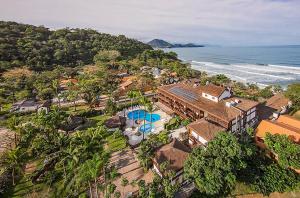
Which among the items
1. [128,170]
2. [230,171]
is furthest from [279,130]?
[128,170]

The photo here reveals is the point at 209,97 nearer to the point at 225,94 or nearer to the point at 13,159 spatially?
the point at 225,94

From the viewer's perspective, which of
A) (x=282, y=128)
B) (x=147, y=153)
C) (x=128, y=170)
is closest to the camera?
(x=128, y=170)

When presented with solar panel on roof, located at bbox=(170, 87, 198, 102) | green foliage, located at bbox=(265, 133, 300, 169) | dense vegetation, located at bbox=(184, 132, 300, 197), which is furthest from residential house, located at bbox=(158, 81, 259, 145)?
green foliage, located at bbox=(265, 133, 300, 169)

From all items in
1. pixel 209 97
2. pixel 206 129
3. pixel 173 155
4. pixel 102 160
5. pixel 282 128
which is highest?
pixel 209 97

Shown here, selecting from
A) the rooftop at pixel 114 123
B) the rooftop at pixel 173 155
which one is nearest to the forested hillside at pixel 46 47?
the rooftop at pixel 114 123

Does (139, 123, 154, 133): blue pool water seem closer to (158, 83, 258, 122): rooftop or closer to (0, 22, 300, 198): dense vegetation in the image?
(0, 22, 300, 198): dense vegetation

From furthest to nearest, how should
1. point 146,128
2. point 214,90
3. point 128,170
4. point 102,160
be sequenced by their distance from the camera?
point 146,128, point 214,90, point 128,170, point 102,160

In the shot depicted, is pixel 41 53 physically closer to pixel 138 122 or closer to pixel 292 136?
pixel 138 122
